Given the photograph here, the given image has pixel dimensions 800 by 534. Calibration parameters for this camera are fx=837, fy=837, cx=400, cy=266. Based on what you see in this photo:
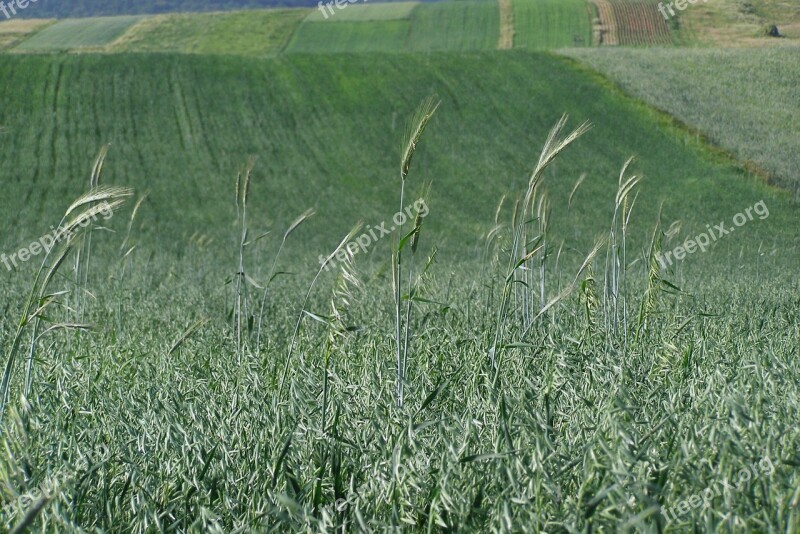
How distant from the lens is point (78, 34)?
179 ft

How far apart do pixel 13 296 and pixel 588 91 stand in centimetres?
2741

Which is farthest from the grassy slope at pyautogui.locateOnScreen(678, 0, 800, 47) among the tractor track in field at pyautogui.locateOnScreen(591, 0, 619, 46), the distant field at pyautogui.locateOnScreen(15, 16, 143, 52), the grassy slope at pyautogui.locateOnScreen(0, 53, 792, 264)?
Answer: the distant field at pyautogui.locateOnScreen(15, 16, 143, 52)

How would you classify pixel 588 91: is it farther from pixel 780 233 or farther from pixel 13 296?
pixel 13 296

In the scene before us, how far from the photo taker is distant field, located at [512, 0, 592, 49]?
150 ft

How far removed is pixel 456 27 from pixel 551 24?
18.7 feet

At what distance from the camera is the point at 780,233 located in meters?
19.4

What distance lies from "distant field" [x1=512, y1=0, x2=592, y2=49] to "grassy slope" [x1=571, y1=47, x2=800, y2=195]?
7.30 m

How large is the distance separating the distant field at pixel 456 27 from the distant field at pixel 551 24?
4.89 ft

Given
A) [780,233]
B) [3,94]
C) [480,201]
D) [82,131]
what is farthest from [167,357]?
[3,94]

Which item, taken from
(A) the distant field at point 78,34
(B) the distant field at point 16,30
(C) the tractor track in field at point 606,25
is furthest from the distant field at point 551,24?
(B) the distant field at point 16,30

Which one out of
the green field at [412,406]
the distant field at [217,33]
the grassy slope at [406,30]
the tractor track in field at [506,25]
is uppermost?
the green field at [412,406]

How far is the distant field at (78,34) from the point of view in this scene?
1989 inches

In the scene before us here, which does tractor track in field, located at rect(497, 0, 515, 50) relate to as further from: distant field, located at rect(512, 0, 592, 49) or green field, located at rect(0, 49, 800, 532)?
Result: green field, located at rect(0, 49, 800, 532)

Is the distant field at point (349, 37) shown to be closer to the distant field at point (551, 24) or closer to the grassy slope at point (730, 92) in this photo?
the distant field at point (551, 24)
